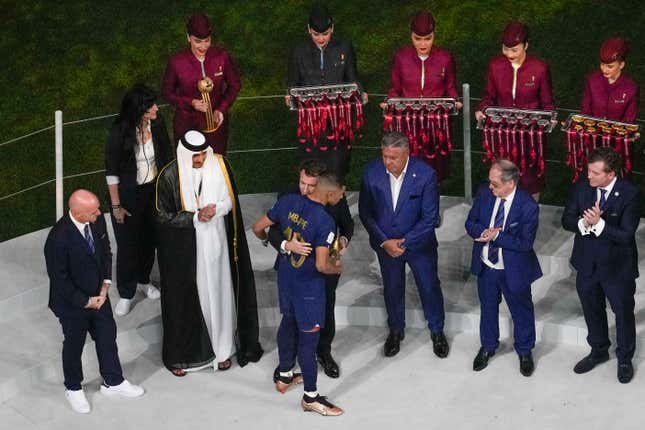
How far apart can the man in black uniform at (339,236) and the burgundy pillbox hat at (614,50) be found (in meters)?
2.06

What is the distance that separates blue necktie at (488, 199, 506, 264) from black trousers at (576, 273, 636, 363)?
1.79ft

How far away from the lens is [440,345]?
36.8 ft

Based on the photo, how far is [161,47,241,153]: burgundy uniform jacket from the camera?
38.9ft

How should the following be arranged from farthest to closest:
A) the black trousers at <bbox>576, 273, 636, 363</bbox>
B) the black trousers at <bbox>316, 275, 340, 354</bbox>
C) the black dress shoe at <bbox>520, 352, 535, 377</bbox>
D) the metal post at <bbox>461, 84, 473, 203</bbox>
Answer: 1. the metal post at <bbox>461, 84, 473, 203</bbox>
2. the black dress shoe at <bbox>520, 352, 535, 377</bbox>
3. the black trousers at <bbox>316, 275, 340, 354</bbox>
4. the black trousers at <bbox>576, 273, 636, 363</bbox>

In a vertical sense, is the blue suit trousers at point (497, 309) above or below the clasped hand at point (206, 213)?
below

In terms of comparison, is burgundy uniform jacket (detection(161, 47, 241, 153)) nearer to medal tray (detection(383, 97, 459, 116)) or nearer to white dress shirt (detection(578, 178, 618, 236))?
medal tray (detection(383, 97, 459, 116))

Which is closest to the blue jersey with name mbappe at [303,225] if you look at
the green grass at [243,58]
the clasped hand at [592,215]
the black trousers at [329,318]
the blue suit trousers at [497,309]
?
the black trousers at [329,318]

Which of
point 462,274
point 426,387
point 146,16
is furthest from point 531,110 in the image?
point 146,16

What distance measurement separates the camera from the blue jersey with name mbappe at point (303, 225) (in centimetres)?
1013

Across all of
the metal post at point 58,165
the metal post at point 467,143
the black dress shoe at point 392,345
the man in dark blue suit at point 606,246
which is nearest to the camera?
the man in dark blue suit at point 606,246

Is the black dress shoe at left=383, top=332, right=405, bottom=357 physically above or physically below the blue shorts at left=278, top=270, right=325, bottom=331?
below

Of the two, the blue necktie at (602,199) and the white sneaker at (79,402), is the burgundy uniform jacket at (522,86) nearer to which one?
the blue necktie at (602,199)

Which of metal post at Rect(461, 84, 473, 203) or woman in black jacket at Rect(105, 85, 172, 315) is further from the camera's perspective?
metal post at Rect(461, 84, 473, 203)

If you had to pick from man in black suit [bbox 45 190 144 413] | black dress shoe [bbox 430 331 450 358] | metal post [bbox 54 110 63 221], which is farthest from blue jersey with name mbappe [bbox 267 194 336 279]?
metal post [bbox 54 110 63 221]
